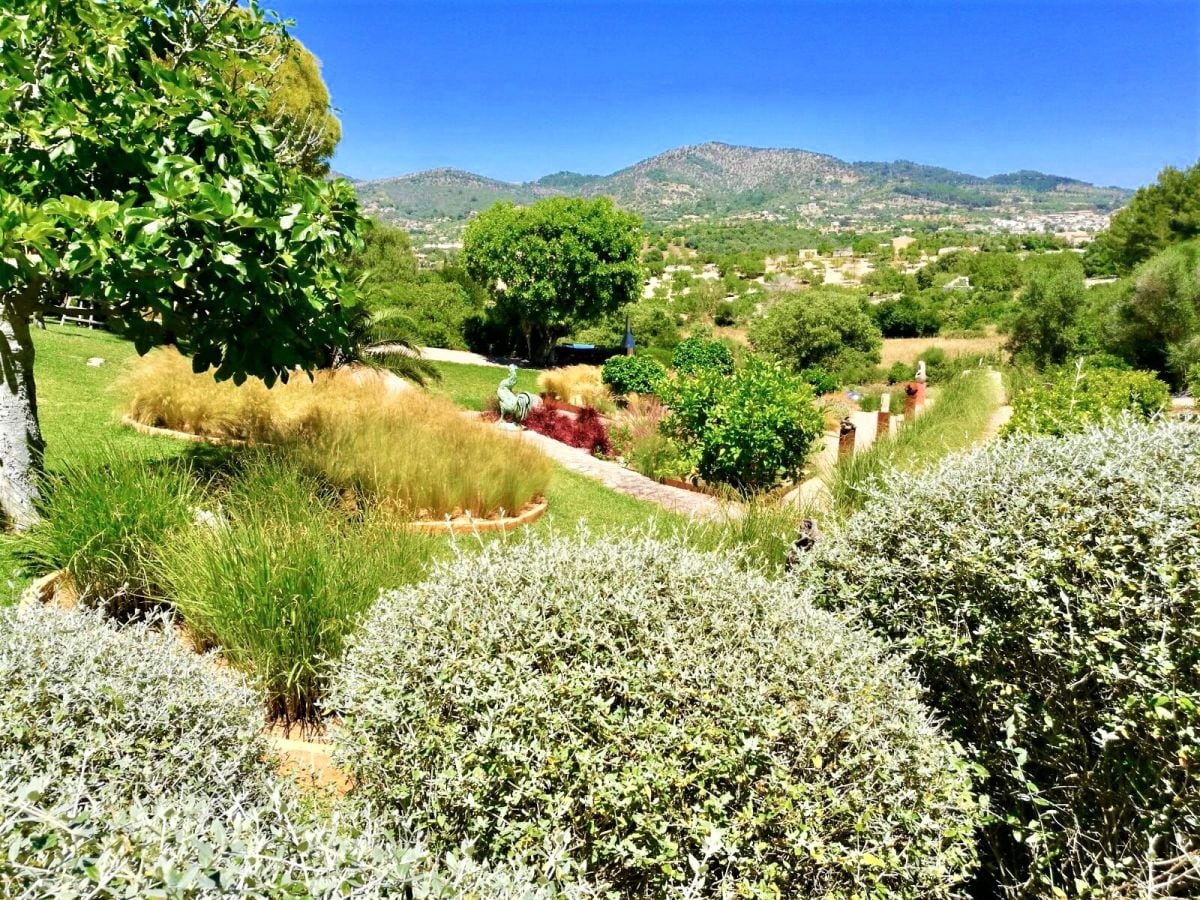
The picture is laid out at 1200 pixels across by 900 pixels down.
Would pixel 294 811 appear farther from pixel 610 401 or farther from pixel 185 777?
pixel 610 401

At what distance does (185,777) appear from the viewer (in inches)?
74.1

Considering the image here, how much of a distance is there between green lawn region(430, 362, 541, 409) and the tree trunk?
30.8 ft

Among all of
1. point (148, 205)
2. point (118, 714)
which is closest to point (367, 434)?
point (148, 205)

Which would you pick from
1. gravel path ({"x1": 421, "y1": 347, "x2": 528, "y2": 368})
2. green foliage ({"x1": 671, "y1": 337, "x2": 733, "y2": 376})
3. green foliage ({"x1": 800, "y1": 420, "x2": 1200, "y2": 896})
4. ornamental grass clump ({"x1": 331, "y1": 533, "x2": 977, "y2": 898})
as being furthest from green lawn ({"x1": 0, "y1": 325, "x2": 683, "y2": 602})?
green foliage ({"x1": 671, "y1": 337, "x2": 733, "y2": 376})

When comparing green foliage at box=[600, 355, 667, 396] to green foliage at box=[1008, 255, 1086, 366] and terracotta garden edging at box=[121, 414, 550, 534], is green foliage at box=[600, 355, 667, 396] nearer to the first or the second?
terracotta garden edging at box=[121, 414, 550, 534]

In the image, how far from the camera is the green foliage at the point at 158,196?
291 centimetres

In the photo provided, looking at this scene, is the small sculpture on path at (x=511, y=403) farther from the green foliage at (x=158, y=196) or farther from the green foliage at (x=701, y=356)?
the green foliage at (x=701, y=356)

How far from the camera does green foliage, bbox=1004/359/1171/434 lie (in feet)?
22.2

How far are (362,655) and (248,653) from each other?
1065 mm

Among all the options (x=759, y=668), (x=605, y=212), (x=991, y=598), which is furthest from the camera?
(x=605, y=212)

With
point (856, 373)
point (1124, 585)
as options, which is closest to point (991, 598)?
point (1124, 585)

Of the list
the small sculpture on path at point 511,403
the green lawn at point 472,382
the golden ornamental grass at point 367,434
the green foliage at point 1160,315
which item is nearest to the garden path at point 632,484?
the small sculpture on path at point 511,403

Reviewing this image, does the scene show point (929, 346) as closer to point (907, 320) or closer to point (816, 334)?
point (907, 320)

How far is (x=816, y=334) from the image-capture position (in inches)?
1164
